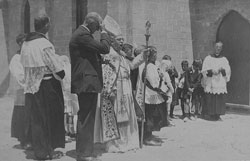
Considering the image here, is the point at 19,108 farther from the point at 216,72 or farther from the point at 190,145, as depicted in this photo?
the point at 216,72

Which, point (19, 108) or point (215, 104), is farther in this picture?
point (215, 104)

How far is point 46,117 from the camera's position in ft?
16.3

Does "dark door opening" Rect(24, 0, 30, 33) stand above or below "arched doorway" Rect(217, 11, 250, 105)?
above

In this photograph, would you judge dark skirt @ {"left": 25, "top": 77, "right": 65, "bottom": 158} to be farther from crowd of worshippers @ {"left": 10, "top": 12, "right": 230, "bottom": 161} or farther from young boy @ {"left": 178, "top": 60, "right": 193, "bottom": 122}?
young boy @ {"left": 178, "top": 60, "right": 193, "bottom": 122}

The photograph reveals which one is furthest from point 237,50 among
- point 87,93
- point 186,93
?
point 87,93

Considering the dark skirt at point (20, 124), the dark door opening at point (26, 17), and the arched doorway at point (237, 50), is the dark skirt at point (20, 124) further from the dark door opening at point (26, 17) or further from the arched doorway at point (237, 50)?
the dark door opening at point (26, 17)

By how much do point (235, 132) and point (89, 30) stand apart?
14.0 feet

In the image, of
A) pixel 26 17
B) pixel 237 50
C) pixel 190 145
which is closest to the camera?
pixel 190 145

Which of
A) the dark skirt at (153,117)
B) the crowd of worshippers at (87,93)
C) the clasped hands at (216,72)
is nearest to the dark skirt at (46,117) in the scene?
the crowd of worshippers at (87,93)

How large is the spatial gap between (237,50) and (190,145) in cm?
566

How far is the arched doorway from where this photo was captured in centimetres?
1057

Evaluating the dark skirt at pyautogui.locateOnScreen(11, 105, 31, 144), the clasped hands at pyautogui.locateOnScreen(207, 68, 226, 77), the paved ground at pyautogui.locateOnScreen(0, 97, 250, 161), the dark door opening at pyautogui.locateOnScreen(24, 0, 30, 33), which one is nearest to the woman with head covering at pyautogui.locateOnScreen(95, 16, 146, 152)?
the paved ground at pyautogui.locateOnScreen(0, 97, 250, 161)

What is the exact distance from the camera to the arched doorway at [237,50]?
10570mm

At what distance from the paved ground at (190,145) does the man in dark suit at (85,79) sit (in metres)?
0.42
